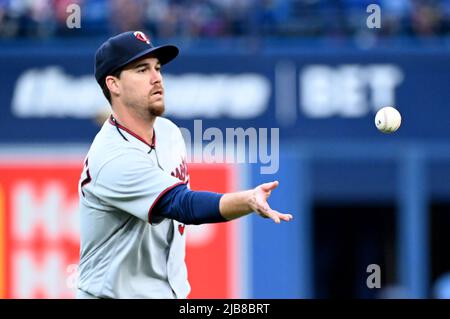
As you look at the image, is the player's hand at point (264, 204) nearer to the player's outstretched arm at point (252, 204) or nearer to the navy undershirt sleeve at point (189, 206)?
the player's outstretched arm at point (252, 204)

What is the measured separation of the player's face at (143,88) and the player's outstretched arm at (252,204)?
0.82 metres

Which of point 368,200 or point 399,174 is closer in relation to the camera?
point 399,174

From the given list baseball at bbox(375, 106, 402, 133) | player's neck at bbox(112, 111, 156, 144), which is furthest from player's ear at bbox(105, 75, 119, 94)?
baseball at bbox(375, 106, 402, 133)

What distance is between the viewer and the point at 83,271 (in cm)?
637

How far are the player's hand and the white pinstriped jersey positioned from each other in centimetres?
67

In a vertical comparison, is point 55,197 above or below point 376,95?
below

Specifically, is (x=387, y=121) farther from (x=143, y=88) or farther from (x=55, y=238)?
(x=55, y=238)

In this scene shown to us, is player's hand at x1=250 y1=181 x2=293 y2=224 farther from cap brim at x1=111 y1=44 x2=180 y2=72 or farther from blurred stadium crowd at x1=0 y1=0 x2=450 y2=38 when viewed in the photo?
blurred stadium crowd at x1=0 y1=0 x2=450 y2=38

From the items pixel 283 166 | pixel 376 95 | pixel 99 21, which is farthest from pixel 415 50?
pixel 99 21

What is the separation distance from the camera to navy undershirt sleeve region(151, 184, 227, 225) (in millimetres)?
5715

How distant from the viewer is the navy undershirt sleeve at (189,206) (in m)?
5.71

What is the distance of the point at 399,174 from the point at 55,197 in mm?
4070
